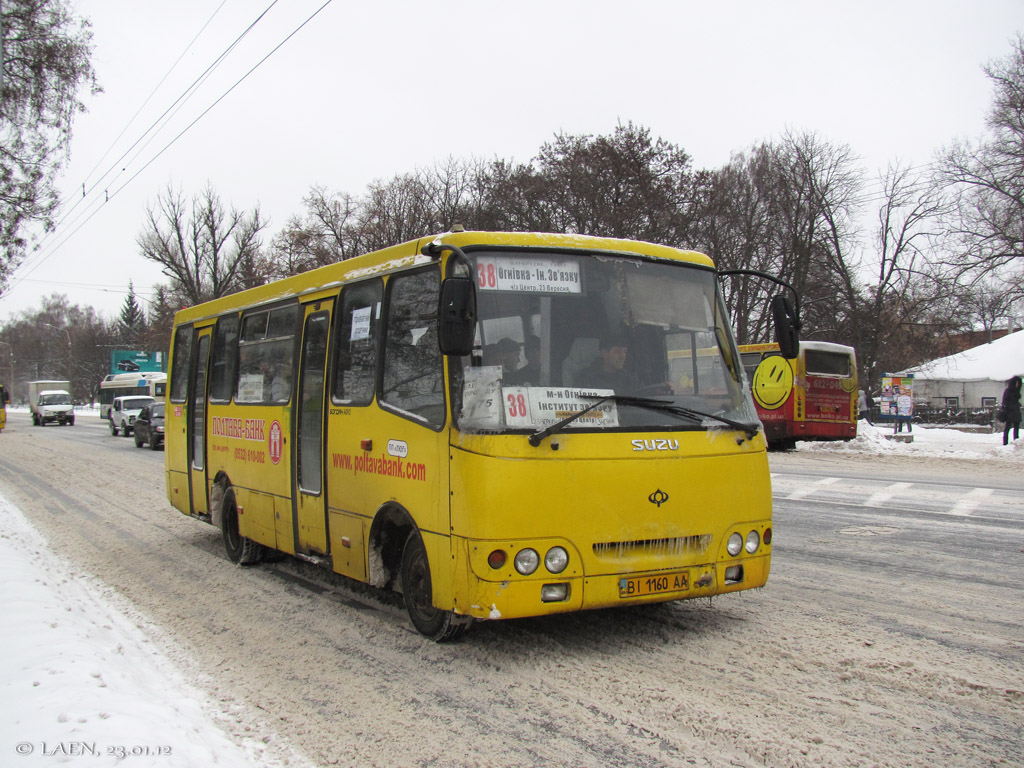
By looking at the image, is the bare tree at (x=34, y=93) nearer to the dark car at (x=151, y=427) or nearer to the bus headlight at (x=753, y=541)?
the dark car at (x=151, y=427)

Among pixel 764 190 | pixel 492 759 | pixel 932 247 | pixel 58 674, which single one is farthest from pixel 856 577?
pixel 764 190

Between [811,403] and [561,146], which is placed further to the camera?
[561,146]

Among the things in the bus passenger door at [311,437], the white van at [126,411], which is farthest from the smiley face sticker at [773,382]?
the white van at [126,411]

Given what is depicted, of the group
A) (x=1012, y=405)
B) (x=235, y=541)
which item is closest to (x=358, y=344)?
(x=235, y=541)

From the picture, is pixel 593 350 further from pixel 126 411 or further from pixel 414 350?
pixel 126 411

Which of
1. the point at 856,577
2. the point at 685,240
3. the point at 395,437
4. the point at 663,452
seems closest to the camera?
the point at 663,452

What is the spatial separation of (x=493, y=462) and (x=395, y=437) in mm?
1138

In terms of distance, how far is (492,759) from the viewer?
12.7 ft

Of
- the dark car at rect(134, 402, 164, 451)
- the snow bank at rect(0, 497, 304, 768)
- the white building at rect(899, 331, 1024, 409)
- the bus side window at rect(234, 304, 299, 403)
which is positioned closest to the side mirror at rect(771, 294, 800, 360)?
the bus side window at rect(234, 304, 299, 403)

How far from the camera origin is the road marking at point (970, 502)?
11.1 metres

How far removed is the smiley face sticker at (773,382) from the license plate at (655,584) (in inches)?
783

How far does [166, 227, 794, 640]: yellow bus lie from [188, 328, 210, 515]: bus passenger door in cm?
384

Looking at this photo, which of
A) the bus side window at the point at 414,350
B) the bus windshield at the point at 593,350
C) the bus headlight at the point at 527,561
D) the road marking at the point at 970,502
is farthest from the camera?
the road marking at the point at 970,502

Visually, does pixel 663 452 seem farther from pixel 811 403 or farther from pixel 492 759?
pixel 811 403
